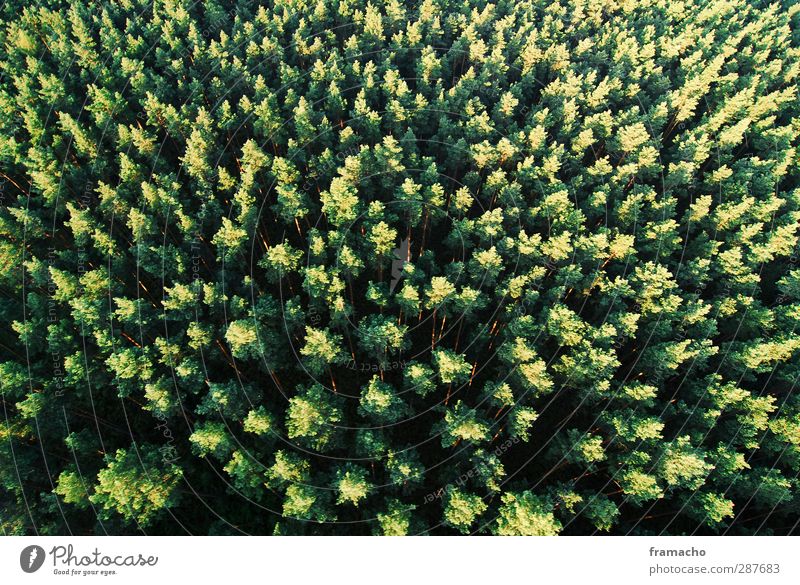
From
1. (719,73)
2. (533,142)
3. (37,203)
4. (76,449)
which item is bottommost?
(76,449)

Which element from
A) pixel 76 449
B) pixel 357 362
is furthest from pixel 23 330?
pixel 357 362

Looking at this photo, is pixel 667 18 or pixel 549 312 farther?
pixel 667 18

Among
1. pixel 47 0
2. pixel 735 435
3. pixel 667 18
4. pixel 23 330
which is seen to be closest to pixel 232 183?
pixel 23 330

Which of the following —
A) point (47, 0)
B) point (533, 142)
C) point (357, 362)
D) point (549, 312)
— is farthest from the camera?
point (47, 0)

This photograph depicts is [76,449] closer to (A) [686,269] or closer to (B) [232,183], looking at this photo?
(B) [232,183]

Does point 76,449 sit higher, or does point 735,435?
point 735,435

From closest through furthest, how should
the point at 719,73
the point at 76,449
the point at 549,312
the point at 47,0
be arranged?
the point at 76,449 → the point at 549,312 → the point at 47,0 → the point at 719,73
